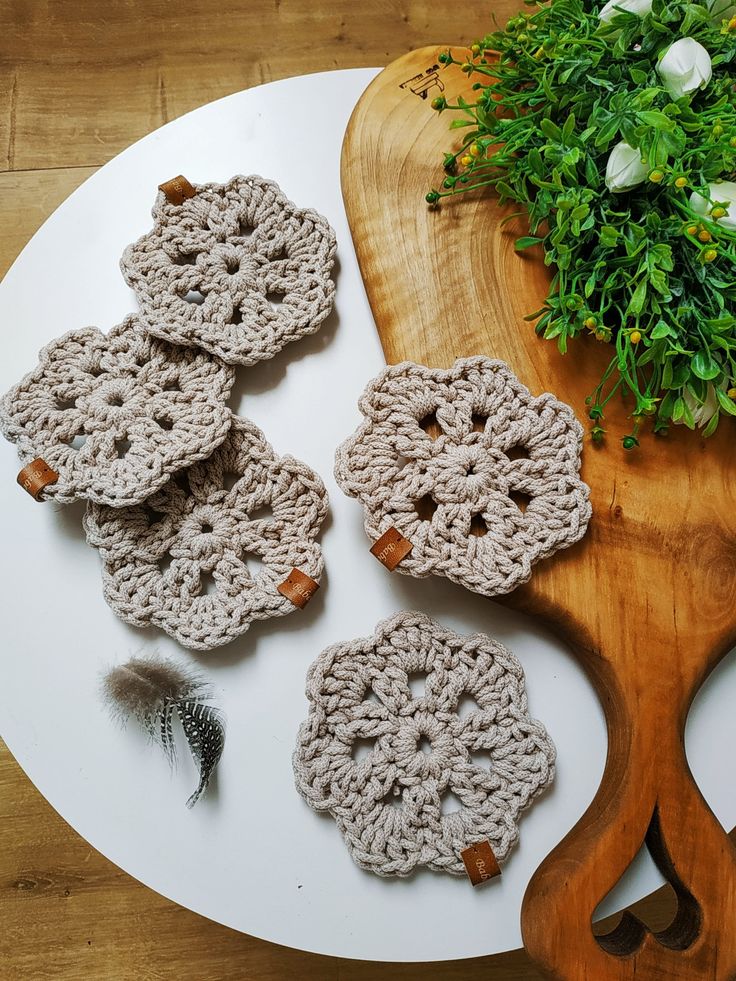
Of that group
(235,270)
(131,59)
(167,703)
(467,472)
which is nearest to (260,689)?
(167,703)

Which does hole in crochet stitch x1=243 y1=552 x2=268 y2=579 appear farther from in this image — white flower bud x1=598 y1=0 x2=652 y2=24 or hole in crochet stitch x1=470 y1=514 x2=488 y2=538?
white flower bud x1=598 y1=0 x2=652 y2=24

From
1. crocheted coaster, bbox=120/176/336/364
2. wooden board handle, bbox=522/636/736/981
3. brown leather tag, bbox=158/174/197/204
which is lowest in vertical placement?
wooden board handle, bbox=522/636/736/981

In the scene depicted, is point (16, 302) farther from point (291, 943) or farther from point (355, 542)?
point (291, 943)

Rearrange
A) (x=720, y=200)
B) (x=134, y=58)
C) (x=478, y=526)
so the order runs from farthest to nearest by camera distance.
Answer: (x=134, y=58)
(x=478, y=526)
(x=720, y=200)

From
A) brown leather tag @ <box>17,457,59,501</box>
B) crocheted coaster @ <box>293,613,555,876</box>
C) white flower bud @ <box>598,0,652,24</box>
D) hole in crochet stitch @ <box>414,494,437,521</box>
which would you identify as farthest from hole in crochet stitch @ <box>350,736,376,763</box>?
white flower bud @ <box>598,0,652,24</box>

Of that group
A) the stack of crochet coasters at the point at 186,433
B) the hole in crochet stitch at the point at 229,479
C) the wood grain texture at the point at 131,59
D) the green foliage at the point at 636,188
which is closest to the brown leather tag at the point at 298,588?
the stack of crochet coasters at the point at 186,433

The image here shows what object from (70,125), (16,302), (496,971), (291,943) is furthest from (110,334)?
(496,971)

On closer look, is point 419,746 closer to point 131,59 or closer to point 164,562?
point 164,562
